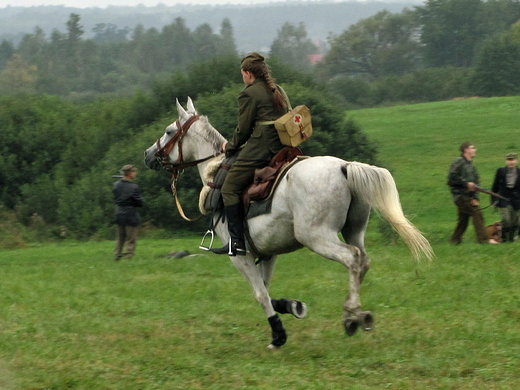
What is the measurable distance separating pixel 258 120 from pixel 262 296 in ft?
5.93

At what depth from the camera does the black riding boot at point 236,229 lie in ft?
27.7

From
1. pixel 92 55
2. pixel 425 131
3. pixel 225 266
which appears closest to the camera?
pixel 225 266

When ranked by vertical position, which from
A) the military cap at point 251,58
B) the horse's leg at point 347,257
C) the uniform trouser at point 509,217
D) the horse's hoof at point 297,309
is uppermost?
the military cap at point 251,58

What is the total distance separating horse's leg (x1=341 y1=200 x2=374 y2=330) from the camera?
761cm

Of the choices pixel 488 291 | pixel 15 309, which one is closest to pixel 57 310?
pixel 15 309

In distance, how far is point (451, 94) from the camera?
228 ft

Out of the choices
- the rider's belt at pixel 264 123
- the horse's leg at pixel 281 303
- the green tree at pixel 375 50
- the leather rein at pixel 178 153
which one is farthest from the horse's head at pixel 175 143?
Result: the green tree at pixel 375 50

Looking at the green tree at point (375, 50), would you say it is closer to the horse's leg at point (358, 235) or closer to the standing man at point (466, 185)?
the standing man at point (466, 185)

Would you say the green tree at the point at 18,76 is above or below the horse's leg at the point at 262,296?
below

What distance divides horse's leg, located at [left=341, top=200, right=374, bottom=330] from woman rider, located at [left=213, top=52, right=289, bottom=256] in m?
1.02

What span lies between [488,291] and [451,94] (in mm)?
60768

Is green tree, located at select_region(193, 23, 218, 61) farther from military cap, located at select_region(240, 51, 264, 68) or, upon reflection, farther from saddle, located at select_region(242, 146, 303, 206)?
saddle, located at select_region(242, 146, 303, 206)

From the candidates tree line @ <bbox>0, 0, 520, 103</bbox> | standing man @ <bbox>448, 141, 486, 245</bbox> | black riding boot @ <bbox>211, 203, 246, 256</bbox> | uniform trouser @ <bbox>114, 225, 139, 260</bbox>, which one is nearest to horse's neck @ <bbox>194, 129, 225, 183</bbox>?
black riding boot @ <bbox>211, 203, 246, 256</bbox>

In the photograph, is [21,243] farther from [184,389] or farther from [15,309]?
[184,389]
